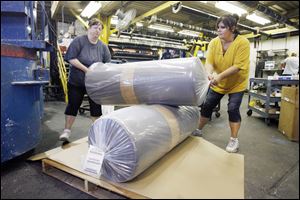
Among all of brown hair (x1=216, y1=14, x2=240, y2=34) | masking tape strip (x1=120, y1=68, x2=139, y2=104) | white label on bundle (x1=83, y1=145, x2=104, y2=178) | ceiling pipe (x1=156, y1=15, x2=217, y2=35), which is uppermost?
ceiling pipe (x1=156, y1=15, x2=217, y2=35)

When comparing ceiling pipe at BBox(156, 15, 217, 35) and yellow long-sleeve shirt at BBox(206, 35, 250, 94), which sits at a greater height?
ceiling pipe at BBox(156, 15, 217, 35)

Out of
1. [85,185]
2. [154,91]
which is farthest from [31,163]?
[154,91]

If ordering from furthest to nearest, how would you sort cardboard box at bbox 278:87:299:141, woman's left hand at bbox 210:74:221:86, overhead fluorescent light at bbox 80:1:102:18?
overhead fluorescent light at bbox 80:1:102:18 → woman's left hand at bbox 210:74:221:86 → cardboard box at bbox 278:87:299:141

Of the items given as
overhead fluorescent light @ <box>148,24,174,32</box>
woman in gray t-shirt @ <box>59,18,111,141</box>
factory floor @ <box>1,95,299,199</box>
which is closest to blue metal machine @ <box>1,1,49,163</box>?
factory floor @ <box>1,95,299,199</box>

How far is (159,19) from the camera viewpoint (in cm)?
601

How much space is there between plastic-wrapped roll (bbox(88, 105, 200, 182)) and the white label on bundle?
0.03 m

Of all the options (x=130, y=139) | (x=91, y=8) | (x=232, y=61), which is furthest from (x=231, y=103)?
(x=91, y=8)

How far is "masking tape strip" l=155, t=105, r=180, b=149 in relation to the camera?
1444mm

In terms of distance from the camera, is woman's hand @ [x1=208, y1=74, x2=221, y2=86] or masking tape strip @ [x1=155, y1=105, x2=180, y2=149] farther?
woman's hand @ [x1=208, y1=74, x2=221, y2=86]

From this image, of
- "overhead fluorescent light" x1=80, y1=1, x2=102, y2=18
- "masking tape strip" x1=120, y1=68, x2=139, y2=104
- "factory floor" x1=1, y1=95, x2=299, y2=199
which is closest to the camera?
"factory floor" x1=1, y1=95, x2=299, y2=199

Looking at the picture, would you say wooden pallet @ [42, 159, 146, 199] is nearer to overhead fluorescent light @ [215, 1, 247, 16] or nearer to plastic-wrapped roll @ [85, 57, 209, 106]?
plastic-wrapped roll @ [85, 57, 209, 106]

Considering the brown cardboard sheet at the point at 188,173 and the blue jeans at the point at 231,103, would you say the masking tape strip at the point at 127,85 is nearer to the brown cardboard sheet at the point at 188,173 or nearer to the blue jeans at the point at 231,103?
the brown cardboard sheet at the point at 188,173

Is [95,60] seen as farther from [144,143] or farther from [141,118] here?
[144,143]

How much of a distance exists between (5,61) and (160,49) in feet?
17.1
